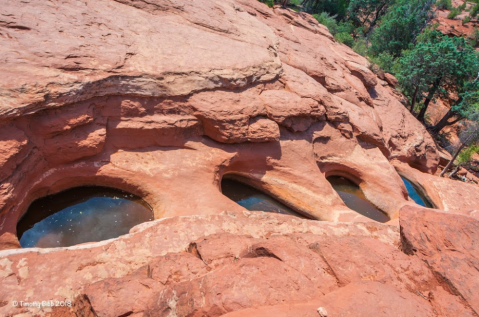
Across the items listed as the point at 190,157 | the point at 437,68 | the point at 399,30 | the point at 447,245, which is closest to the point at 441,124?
the point at 437,68

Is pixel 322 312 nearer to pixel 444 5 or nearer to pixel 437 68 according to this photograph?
pixel 437 68

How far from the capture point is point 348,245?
4344 mm

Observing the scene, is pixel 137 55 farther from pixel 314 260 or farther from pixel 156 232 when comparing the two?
pixel 314 260

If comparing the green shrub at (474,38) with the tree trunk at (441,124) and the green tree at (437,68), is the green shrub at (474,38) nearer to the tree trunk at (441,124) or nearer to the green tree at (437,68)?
the green tree at (437,68)

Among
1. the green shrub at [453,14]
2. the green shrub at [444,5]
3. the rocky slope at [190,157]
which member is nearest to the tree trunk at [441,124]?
the rocky slope at [190,157]

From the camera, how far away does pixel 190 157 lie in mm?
8031

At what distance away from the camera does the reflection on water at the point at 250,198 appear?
8.70 meters

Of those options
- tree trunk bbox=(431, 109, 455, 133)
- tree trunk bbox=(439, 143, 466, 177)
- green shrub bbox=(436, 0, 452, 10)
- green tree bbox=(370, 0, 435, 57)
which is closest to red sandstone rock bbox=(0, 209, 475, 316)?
tree trunk bbox=(439, 143, 466, 177)

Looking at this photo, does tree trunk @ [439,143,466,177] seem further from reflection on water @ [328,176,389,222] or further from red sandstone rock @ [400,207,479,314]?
red sandstone rock @ [400,207,479,314]

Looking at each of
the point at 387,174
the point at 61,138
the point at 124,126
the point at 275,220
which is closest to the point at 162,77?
the point at 124,126

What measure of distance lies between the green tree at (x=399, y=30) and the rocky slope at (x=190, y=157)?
13.0 m

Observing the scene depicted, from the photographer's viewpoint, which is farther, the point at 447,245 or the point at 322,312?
the point at 447,245

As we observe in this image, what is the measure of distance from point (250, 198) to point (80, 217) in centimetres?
399

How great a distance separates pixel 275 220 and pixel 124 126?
12.4ft
